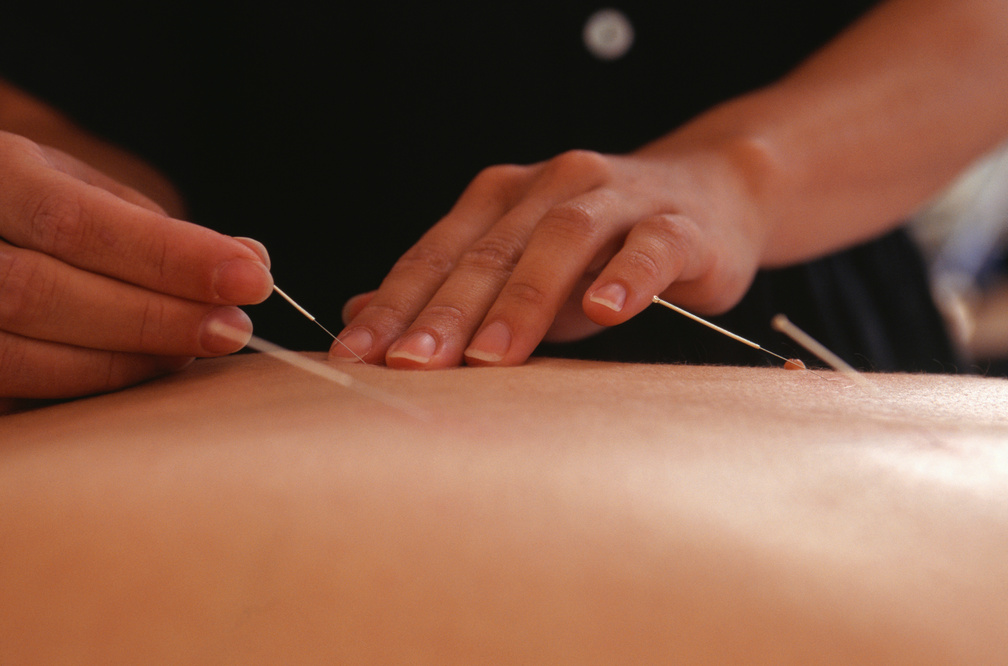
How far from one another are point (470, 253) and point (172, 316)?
0.36 metres

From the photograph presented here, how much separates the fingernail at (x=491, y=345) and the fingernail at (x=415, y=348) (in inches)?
1.8

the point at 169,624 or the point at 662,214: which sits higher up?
the point at 662,214

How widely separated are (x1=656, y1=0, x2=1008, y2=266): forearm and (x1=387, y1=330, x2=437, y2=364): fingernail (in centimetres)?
66

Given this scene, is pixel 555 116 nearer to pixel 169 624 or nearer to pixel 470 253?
pixel 470 253

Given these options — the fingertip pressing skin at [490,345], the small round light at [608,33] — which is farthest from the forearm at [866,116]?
the fingertip pressing skin at [490,345]

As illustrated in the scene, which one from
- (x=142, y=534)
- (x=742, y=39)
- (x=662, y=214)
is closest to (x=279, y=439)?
(x=142, y=534)

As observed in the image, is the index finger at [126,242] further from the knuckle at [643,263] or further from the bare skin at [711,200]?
the knuckle at [643,263]

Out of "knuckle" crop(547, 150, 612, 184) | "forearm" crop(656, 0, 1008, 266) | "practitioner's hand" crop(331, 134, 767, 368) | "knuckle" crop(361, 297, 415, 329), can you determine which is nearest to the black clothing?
"forearm" crop(656, 0, 1008, 266)

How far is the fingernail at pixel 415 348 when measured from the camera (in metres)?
0.71

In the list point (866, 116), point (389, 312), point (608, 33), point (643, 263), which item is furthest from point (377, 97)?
point (866, 116)

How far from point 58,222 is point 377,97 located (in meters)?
0.85

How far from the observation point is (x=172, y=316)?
0.65 m

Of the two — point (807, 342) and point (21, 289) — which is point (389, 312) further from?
point (807, 342)

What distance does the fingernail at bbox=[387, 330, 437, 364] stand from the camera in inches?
28.0
